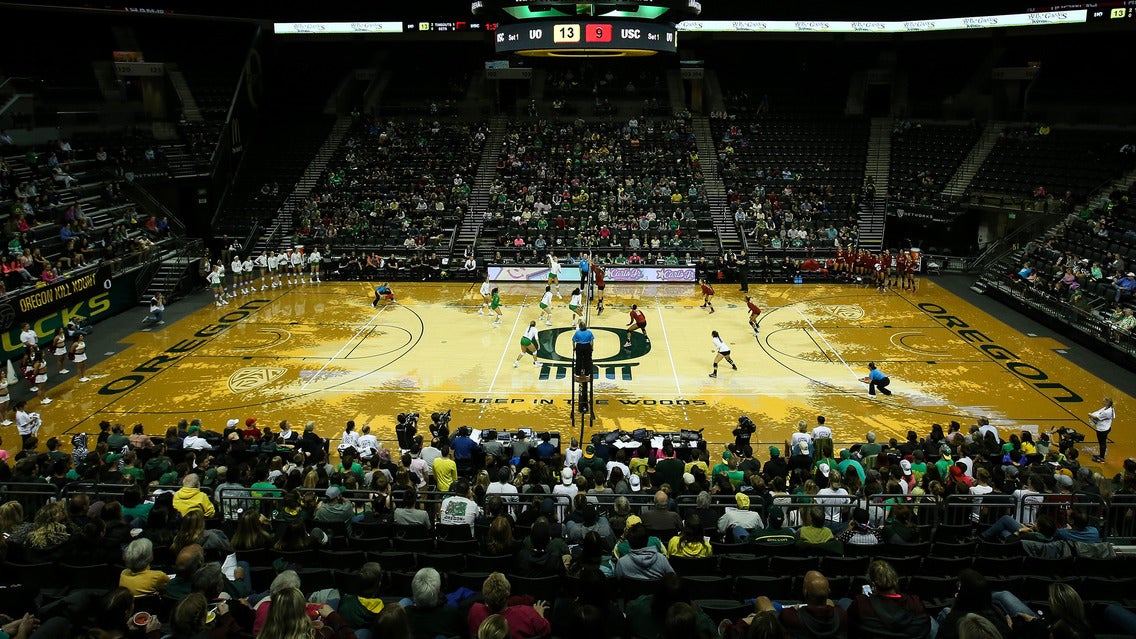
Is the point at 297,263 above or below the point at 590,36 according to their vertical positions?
below

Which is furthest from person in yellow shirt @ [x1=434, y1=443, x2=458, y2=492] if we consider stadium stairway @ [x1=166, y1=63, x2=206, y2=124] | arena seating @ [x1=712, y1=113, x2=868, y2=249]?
stadium stairway @ [x1=166, y1=63, x2=206, y2=124]

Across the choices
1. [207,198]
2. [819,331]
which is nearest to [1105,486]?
[819,331]

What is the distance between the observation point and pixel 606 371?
23.2 meters

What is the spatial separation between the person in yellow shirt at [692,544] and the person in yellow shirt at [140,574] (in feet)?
17.7

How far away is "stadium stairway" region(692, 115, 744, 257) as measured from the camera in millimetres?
39062

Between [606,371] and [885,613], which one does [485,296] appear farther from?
[885,613]

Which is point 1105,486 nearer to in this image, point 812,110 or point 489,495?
point 489,495

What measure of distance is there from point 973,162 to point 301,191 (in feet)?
117

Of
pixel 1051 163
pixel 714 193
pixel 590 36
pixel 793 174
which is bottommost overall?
pixel 714 193

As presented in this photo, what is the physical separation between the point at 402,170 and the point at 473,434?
3049cm

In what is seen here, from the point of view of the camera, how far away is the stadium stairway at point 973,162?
40.8 meters

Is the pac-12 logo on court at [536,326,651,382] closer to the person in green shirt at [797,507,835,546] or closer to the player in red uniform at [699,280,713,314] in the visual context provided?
the player in red uniform at [699,280,713,314]

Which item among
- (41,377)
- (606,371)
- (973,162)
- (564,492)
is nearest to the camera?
(564,492)

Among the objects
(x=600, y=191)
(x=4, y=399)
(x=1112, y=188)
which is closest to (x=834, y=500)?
(x=4, y=399)
